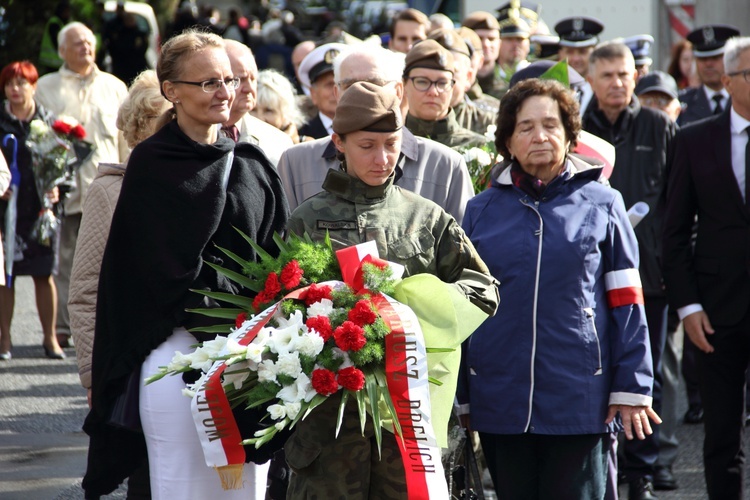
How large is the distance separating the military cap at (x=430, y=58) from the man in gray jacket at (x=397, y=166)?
0.64 meters

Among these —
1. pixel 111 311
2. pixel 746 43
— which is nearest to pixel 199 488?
pixel 111 311

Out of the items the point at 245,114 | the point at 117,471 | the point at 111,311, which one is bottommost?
the point at 117,471

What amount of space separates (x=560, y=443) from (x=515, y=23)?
738cm

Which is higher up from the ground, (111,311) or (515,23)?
(515,23)

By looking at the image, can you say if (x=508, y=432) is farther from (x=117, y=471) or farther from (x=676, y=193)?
(x=676, y=193)

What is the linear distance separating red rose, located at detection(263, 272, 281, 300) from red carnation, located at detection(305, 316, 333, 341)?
0.67 feet

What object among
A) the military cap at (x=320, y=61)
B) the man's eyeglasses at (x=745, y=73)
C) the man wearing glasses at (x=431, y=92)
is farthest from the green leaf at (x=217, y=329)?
the military cap at (x=320, y=61)

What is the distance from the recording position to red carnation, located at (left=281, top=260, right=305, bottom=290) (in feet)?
11.9

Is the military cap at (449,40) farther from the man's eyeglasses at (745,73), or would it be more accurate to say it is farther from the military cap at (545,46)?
the military cap at (545,46)

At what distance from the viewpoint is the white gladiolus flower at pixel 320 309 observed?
3.56 meters

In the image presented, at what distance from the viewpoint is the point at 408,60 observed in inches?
241

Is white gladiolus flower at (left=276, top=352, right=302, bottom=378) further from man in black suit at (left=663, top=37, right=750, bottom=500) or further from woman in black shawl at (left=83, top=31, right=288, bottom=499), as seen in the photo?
man in black suit at (left=663, top=37, right=750, bottom=500)

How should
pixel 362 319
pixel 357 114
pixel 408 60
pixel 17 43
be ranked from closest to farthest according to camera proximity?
pixel 362 319 < pixel 357 114 < pixel 408 60 < pixel 17 43

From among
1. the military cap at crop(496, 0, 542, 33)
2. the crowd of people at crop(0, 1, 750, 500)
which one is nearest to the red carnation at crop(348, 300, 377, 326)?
the crowd of people at crop(0, 1, 750, 500)
